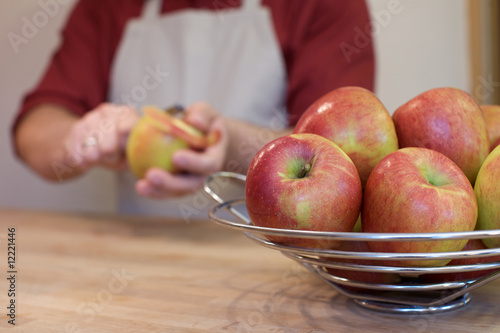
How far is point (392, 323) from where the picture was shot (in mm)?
399

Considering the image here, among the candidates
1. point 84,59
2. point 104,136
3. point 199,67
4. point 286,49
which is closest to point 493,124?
point 104,136

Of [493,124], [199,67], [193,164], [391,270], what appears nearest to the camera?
[391,270]

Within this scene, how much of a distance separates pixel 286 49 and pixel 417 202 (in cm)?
104

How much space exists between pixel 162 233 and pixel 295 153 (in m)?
0.54

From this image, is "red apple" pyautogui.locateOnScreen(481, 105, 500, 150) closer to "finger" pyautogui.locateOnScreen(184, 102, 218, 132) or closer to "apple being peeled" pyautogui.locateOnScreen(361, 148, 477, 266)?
"apple being peeled" pyautogui.locateOnScreen(361, 148, 477, 266)

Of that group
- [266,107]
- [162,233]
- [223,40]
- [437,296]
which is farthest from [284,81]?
[437,296]

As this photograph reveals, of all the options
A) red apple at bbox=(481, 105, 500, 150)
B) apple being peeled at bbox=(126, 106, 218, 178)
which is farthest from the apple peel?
red apple at bbox=(481, 105, 500, 150)

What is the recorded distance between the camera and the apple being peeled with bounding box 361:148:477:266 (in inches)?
14.4

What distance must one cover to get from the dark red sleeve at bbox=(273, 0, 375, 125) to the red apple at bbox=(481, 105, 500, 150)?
0.72 m

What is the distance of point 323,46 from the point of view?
4.18 ft

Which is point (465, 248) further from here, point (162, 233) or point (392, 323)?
point (162, 233)

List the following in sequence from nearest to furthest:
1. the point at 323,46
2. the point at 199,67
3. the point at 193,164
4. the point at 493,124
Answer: the point at 493,124 → the point at 193,164 → the point at 323,46 → the point at 199,67

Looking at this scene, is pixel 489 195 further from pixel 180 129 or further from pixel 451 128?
pixel 180 129

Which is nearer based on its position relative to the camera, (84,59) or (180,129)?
(180,129)
